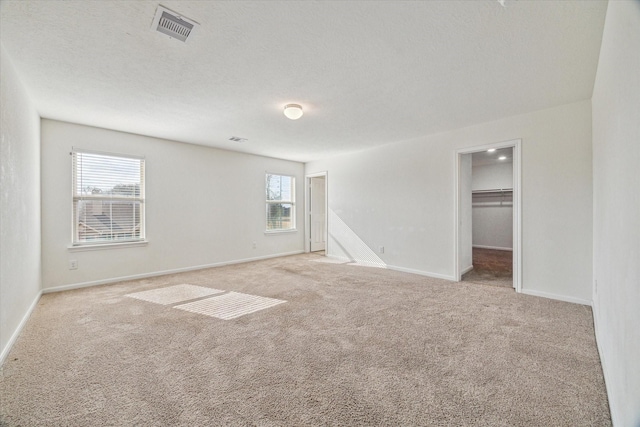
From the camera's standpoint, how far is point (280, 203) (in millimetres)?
6840

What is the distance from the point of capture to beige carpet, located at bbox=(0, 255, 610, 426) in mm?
1522

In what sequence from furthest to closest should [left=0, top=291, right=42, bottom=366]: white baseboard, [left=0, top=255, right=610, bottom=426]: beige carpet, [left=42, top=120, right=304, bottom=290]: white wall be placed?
1. [left=42, top=120, right=304, bottom=290]: white wall
2. [left=0, top=291, right=42, bottom=366]: white baseboard
3. [left=0, top=255, right=610, bottom=426]: beige carpet

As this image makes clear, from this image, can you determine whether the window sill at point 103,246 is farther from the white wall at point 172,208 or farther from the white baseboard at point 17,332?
the white baseboard at point 17,332

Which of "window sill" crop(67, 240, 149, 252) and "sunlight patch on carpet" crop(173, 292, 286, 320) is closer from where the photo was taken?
"sunlight patch on carpet" crop(173, 292, 286, 320)

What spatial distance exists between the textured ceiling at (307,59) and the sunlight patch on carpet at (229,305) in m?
2.43

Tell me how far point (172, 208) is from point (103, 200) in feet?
3.28

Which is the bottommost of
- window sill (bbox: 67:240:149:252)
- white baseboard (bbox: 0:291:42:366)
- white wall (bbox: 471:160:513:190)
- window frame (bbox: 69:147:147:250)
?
white baseboard (bbox: 0:291:42:366)

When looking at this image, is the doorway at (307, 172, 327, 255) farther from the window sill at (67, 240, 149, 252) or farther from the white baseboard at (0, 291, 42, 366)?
the white baseboard at (0, 291, 42, 366)

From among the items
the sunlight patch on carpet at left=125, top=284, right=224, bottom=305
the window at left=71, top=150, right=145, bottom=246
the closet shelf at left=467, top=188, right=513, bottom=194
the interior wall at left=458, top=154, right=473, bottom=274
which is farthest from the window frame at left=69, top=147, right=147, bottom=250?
the closet shelf at left=467, top=188, right=513, bottom=194

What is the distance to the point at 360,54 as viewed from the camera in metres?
2.28

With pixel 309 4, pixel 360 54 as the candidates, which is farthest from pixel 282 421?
pixel 360 54

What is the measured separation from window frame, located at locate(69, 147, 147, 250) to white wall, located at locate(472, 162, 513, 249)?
8.23 m

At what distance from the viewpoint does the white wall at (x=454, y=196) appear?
3.28 meters

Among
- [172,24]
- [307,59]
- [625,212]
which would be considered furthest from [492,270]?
[172,24]
